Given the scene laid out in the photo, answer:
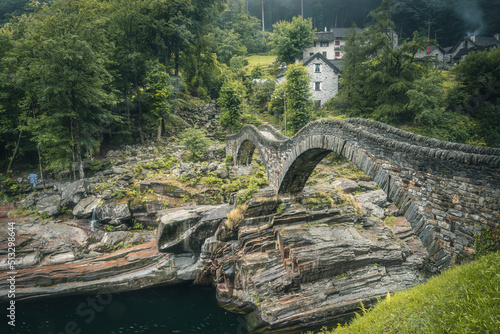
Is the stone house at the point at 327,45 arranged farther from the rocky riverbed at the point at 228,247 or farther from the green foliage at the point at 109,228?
the green foliage at the point at 109,228

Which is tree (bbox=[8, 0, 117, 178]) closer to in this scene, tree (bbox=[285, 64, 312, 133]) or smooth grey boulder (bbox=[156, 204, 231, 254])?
smooth grey boulder (bbox=[156, 204, 231, 254])

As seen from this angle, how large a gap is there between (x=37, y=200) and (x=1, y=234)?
402 cm

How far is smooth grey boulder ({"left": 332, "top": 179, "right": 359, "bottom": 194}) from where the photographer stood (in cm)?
2164

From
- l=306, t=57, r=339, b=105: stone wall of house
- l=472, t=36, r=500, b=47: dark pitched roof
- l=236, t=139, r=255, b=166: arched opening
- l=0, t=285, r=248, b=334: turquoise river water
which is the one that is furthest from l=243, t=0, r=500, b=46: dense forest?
l=0, t=285, r=248, b=334: turquoise river water

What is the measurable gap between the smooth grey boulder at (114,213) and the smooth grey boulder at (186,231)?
4.12 metres

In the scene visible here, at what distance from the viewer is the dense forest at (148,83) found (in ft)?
62.9

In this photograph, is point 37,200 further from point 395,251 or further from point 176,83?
point 395,251

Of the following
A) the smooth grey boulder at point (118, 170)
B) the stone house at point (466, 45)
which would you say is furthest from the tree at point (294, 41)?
the smooth grey boulder at point (118, 170)

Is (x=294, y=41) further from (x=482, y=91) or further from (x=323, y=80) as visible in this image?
(x=482, y=91)

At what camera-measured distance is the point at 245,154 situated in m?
25.5

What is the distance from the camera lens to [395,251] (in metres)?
12.3

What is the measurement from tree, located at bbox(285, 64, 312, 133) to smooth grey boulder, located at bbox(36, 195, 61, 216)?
80.0 feet

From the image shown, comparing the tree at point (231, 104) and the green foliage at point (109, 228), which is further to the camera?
the tree at point (231, 104)

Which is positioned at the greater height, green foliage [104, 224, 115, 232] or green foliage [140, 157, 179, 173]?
green foliage [140, 157, 179, 173]
